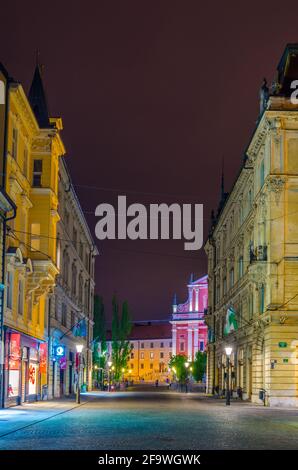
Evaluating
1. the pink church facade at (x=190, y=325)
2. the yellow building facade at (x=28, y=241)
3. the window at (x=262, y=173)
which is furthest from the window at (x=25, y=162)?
the pink church facade at (x=190, y=325)

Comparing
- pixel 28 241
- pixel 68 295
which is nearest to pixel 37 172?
pixel 28 241

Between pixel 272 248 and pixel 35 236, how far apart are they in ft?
46.0

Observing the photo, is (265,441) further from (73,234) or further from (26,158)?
(73,234)

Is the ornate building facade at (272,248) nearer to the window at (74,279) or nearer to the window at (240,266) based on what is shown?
the window at (240,266)

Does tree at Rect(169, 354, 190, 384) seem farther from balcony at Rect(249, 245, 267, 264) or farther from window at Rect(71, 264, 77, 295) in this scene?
balcony at Rect(249, 245, 267, 264)

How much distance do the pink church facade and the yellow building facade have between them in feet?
329

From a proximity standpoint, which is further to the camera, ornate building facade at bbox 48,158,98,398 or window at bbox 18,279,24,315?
ornate building facade at bbox 48,158,98,398

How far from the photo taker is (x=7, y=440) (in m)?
20.7

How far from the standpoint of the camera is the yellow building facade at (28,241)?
38.8 meters

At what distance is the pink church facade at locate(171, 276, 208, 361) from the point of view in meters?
150

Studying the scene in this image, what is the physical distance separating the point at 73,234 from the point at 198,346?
296 ft

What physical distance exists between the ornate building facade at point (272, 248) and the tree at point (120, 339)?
52.6 m

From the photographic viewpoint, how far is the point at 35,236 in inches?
1784

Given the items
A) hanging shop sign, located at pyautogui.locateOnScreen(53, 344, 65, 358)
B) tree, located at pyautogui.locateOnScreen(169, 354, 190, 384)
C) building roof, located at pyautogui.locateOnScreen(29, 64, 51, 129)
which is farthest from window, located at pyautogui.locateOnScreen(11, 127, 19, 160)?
tree, located at pyautogui.locateOnScreen(169, 354, 190, 384)
